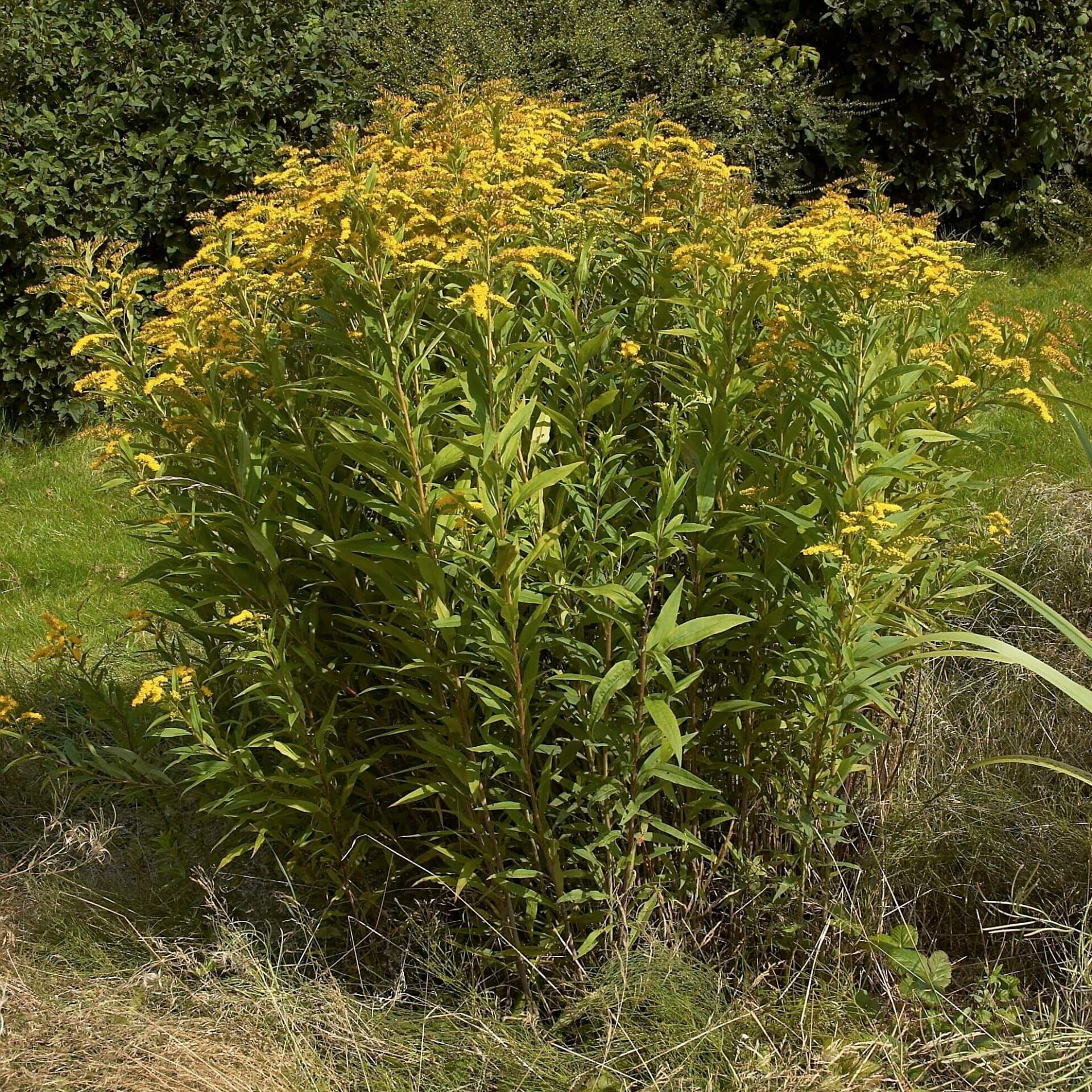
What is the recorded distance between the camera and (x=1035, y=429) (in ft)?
17.3

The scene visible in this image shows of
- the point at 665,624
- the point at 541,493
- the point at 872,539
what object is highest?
the point at 541,493

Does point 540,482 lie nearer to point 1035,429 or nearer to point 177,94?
point 1035,429

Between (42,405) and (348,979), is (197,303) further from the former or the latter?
(42,405)

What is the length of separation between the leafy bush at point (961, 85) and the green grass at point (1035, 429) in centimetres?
92

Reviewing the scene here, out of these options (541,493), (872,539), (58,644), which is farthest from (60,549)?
(872,539)

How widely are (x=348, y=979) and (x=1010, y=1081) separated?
142 cm

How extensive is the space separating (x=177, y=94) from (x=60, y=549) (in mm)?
2603

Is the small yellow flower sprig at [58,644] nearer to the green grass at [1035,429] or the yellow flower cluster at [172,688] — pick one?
the yellow flower cluster at [172,688]

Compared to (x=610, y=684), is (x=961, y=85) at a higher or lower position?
higher

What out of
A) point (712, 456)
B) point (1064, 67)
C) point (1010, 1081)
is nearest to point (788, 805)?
point (1010, 1081)

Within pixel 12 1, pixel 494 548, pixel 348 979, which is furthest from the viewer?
pixel 12 1

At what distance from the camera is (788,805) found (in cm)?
265

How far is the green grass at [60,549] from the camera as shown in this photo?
473 centimetres

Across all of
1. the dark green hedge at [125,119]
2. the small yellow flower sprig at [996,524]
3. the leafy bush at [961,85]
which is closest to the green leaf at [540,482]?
the small yellow flower sprig at [996,524]
